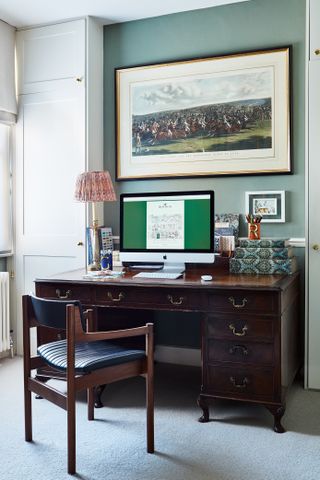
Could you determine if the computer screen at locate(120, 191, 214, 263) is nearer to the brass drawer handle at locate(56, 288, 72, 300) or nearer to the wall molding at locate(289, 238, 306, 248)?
the brass drawer handle at locate(56, 288, 72, 300)

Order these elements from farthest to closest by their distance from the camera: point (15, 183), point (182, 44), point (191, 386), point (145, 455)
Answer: point (15, 183) → point (182, 44) → point (191, 386) → point (145, 455)

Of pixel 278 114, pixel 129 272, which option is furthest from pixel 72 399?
pixel 278 114

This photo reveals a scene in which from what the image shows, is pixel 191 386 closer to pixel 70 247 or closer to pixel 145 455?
pixel 145 455

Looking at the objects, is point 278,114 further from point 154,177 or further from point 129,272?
point 129,272

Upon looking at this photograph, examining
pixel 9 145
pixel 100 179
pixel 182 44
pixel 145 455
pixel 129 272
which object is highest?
pixel 182 44

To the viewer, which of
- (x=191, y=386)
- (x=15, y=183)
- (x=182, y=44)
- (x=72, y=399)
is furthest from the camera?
(x=15, y=183)

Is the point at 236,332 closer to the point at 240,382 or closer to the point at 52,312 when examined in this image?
the point at 240,382

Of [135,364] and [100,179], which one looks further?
[100,179]

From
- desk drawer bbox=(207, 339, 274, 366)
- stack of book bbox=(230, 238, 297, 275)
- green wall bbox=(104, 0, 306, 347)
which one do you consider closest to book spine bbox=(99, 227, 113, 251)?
green wall bbox=(104, 0, 306, 347)

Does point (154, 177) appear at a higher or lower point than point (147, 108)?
lower

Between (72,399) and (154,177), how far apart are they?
1.91 m

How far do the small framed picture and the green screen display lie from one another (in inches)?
17.7

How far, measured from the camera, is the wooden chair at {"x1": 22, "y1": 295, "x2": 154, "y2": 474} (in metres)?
2.03

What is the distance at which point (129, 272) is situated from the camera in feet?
10.3
